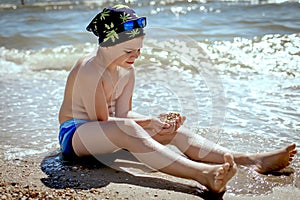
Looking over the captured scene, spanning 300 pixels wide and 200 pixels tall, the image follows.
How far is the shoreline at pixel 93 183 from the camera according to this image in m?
2.65

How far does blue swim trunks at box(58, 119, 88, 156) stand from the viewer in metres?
A: 3.13

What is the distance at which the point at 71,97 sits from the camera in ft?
10.7

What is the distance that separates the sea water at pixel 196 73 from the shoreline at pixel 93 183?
223mm

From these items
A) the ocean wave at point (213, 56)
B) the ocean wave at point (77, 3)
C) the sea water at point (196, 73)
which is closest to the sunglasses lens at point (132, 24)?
the sea water at point (196, 73)

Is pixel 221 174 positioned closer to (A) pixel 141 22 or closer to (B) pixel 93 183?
(B) pixel 93 183

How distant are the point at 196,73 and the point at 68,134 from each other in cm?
284

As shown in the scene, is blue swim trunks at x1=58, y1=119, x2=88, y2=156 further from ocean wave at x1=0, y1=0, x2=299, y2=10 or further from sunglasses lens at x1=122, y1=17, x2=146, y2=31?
ocean wave at x1=0, y1=0, x2=299, y2=10

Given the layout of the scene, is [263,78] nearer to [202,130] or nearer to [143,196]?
[202,130]

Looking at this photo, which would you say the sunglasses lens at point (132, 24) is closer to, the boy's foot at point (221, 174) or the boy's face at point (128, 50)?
the boy's face at point (128, 50)

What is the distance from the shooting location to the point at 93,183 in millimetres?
2816

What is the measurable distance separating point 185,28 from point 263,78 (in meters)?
2.93

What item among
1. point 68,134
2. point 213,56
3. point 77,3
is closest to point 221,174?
point 68,134

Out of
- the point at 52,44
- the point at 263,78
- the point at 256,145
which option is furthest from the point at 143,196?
the point at 52,44

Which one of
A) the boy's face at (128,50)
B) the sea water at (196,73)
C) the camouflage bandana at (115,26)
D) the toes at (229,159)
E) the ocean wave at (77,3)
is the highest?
the camouflage bandana at (115,26)
